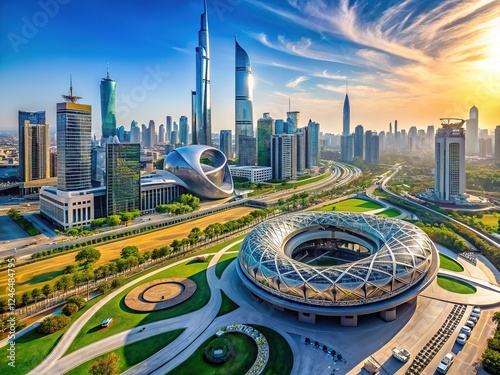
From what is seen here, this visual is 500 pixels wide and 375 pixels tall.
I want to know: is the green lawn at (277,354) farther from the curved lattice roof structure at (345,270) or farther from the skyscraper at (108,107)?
the skyscraper at (108,107)

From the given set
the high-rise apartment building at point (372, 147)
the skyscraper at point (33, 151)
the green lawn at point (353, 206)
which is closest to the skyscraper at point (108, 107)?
the skyscraper at point (33, 151)

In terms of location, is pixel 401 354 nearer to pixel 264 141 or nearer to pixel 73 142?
pixel 73 142

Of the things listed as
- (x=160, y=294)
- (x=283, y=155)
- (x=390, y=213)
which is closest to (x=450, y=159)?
(x=390, y=213)

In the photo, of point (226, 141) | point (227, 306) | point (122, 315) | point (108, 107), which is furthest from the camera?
point (226, 141)

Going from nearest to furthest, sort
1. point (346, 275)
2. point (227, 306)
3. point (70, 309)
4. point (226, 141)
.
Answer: point (346, 275)
point (70, 309)
point (227, 306)
point (226, 141)

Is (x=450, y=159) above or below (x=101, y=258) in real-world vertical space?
above

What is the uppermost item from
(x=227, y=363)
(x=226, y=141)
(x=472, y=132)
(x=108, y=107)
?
(x=108, y=107)

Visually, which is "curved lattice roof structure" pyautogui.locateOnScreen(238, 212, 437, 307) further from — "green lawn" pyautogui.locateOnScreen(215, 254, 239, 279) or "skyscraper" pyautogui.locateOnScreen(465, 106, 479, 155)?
"skyscraper" pyautogui.locateOnScreen(465, 106, 479, 155)

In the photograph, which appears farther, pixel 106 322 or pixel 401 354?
pixel 106 322
